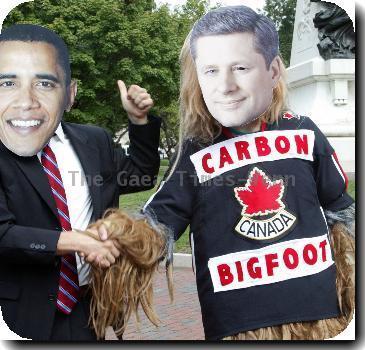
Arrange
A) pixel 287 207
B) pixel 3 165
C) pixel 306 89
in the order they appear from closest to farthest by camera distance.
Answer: pixel 3 165
pixel 287 207
pixel 306 89

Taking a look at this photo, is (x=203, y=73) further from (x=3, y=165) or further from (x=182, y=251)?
(x=182, y=251)

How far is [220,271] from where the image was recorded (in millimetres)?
2053

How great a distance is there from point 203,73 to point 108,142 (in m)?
0.46

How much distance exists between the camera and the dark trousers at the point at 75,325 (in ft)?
6.60

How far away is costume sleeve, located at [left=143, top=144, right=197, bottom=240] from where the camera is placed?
6.74ft

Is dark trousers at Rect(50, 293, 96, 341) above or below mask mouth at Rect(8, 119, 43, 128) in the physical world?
below

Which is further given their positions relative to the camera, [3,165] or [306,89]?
[306,89]

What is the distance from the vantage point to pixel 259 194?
2043mm

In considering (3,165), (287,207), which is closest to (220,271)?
(287,207)

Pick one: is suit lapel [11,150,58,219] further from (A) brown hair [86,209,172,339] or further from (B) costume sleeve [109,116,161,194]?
(B) costume sleeve [109,116,161,194]

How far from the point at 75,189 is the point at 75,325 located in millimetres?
506

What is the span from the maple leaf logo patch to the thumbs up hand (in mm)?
448

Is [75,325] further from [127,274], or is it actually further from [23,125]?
[23,125]

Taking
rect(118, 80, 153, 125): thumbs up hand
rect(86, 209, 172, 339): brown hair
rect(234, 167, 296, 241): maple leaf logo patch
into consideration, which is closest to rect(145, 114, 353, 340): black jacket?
rect(234, 167, 296, 241): maple leaf logo patch
